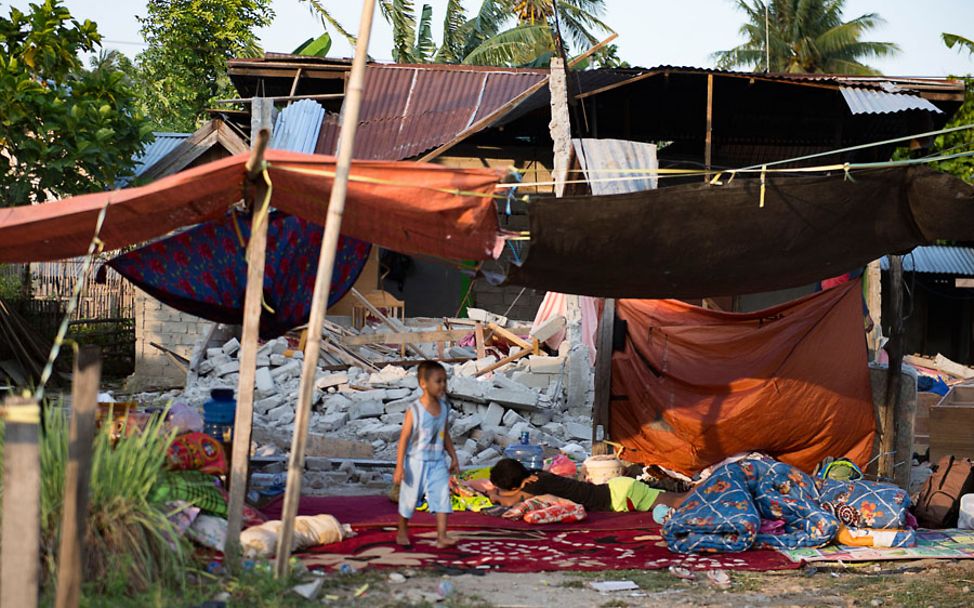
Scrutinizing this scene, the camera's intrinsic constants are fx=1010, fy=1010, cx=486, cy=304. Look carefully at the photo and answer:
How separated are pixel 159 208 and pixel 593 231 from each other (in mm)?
2615

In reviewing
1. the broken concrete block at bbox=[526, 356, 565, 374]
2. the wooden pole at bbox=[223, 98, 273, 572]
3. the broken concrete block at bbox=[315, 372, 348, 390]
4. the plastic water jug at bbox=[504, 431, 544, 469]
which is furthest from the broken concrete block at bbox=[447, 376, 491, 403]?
the wooden pole at bbox=[223, 98, 273, 572]

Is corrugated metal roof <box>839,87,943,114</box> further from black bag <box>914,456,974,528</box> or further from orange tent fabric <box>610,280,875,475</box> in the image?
black bag <box>914,456,974,528</box>

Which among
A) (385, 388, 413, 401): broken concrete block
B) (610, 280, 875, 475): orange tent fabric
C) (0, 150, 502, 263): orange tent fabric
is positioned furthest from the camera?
(385, 388, 413, 401): broken concrete block

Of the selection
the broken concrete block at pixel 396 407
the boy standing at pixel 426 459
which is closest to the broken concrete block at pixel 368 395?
the broken concrete block at pixel 396 407

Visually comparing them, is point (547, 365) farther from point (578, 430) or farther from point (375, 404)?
point (375, 404)

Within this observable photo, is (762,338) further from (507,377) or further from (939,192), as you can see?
(507,377)

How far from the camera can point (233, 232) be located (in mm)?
7477

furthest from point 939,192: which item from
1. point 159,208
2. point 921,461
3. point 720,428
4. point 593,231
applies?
point 921,461

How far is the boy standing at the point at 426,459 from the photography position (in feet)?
21.6

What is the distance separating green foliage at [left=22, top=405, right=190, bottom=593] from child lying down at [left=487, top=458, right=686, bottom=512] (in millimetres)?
3348

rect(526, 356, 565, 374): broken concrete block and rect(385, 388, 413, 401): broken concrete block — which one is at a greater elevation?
rect(526, 356, 565, 374): broken concrete block

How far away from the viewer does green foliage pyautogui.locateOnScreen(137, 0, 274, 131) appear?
24266 mm

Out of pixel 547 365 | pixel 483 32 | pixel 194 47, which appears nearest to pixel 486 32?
pixel 483 32

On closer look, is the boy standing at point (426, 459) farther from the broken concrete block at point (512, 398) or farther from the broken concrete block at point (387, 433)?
the broken concrete block at point (512, 398)
